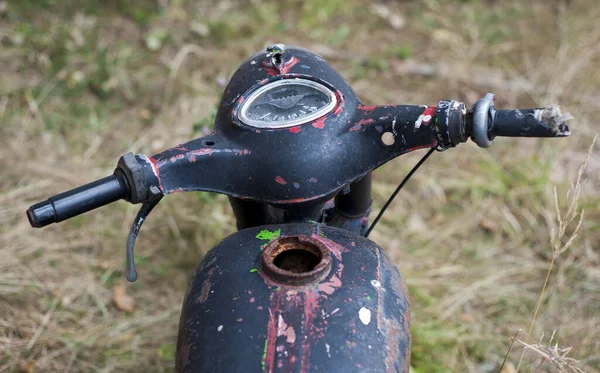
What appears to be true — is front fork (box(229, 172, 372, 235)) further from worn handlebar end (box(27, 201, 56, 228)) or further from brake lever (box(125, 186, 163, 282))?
worn handlebar end (box(27, 201, 56, 228))

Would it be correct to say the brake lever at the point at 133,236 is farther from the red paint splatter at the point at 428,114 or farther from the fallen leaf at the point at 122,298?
the fallen leaf at the point at 122,298

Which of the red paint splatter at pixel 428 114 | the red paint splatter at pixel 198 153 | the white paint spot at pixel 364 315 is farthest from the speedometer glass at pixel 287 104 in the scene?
the white paint spot at pixel 364 315

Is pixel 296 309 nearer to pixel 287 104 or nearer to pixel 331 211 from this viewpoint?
pixel 287 104

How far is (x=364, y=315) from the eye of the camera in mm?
1276

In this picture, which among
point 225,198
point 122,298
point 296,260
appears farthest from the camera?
point 225,198

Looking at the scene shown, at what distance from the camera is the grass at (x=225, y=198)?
2.47 m

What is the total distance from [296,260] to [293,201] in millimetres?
154

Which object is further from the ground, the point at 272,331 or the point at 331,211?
the point at 272,331

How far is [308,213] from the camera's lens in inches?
63.1

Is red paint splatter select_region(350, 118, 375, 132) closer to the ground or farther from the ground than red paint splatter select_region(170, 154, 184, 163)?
farther from the ground

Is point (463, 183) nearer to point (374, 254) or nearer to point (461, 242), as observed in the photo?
point (461, 242)

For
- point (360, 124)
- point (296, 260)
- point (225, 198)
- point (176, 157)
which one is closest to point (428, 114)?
point (360, 124)

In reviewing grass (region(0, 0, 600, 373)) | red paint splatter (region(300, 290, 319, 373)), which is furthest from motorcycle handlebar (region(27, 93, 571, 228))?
grass (region(0, 0, 600, 373))

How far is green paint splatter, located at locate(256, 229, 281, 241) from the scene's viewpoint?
1446 mm
